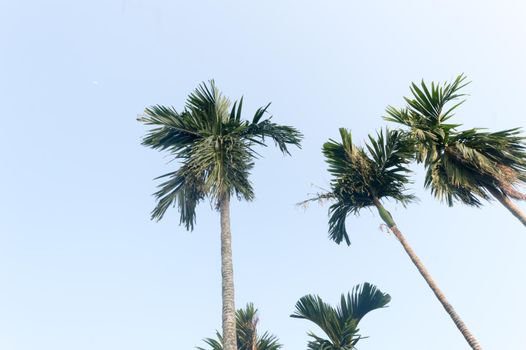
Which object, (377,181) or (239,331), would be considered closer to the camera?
(377,181)

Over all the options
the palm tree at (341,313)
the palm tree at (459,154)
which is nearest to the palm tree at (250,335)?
the palm tree at (341,313)

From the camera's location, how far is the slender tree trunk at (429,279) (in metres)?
8.30

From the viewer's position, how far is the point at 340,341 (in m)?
10.1

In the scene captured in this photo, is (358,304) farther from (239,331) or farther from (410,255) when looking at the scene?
(239,331)

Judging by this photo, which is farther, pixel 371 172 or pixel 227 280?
pixel 371 172

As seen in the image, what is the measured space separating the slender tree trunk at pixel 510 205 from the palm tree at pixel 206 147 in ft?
19.0

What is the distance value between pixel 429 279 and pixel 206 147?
6464 millimetres

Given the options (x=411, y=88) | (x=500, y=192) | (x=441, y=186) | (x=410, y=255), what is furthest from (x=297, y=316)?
(x=411, y=88)

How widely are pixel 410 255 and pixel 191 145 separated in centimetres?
653

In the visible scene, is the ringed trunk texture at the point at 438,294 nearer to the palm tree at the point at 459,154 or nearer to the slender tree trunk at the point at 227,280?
the palm tree at the point at 459,154

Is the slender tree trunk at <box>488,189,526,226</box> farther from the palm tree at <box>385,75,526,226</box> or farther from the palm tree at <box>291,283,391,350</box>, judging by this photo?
the palm tree at <box>291,283,391,350</box>

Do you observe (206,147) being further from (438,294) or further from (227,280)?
(438,294)

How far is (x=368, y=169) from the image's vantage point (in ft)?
36.0

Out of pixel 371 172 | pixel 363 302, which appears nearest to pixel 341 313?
pixel 363 302
